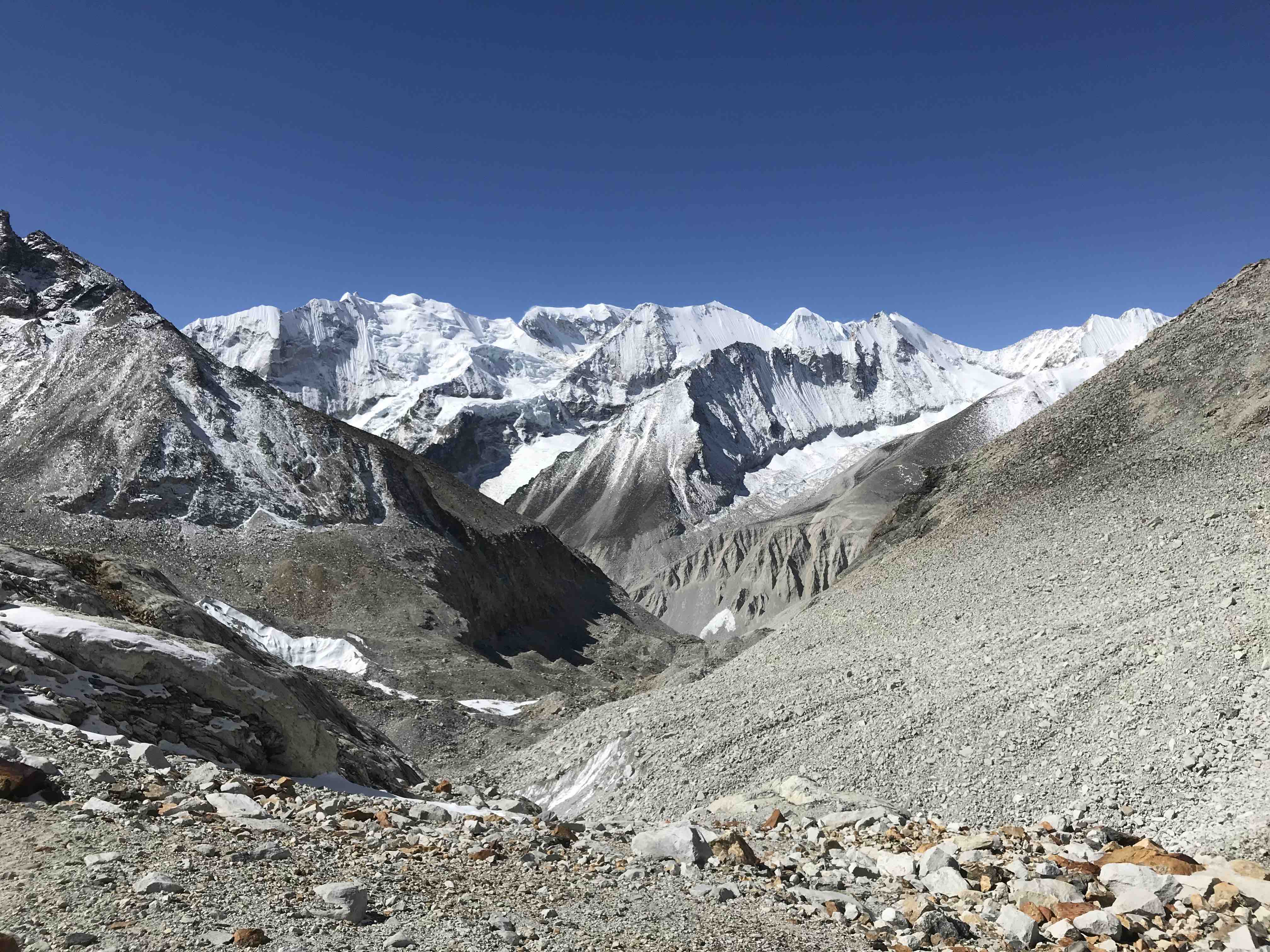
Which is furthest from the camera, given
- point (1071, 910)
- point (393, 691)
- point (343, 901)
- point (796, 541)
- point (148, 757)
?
point (796, 541)

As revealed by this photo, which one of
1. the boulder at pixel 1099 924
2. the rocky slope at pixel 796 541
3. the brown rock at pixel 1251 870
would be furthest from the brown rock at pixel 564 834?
the rocky slope at pixel 796 541

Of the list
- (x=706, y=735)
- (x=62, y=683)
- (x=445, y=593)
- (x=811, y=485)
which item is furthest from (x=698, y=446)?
(x=62, y=683)

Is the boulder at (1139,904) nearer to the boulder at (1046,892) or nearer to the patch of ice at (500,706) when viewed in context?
the boulder at (1046,892)

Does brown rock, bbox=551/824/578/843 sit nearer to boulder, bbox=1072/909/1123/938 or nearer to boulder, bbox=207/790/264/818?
boulder, bbox=207/790/264/818

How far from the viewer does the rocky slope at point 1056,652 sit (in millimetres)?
13727

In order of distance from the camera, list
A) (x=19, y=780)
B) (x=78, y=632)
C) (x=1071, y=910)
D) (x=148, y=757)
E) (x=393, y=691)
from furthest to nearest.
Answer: (x=393, y=691) < (x=78, y=632) < (x=148, y=757) < (x=1071, y=910) < (x=19, y=780)

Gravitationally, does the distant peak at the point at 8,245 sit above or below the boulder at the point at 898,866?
above

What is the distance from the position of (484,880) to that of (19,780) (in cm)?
427

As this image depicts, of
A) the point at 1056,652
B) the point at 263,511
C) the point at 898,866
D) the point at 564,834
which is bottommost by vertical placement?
the point at 898,866

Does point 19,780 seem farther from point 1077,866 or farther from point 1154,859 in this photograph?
point 1154,859

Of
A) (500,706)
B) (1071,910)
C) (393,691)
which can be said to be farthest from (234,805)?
(393,691)

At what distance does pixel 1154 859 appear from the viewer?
9.51m

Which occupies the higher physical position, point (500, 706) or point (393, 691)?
point (393, 691)

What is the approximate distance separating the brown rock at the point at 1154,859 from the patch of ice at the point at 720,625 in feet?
301
